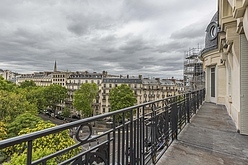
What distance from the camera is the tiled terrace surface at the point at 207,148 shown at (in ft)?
10.3

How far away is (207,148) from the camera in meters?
3.80

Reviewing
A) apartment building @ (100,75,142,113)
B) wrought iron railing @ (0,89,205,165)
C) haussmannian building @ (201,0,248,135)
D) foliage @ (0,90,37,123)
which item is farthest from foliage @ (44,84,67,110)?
wrought iron railing @ (0,89,205,165)

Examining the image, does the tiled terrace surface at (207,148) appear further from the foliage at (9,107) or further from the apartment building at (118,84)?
the apartment building at (118,84)

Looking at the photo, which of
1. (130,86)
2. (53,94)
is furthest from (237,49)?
(53,94)

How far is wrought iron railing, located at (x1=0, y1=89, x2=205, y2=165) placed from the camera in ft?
3.92

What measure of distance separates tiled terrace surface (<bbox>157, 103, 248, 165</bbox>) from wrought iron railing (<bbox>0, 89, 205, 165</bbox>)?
0.24m

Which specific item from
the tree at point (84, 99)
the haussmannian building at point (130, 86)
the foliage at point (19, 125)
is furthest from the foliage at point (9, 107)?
the haussmannian building at point (130, 86)

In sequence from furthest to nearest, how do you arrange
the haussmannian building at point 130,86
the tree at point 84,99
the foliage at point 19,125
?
the haussmannian building at point 130,86
the tree at point 84,99
the foliage at point 19,125

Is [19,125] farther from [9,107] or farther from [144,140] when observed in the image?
[144,140]

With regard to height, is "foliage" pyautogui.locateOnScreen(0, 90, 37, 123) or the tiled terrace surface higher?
the tiled terrace surface

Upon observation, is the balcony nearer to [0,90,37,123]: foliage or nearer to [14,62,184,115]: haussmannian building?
[0,90,37,123]: foliage

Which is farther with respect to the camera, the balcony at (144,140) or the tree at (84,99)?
the tree at (84,99)

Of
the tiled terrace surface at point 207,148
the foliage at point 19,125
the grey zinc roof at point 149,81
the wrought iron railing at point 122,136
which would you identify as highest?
the grey zinc roof at point 149,81

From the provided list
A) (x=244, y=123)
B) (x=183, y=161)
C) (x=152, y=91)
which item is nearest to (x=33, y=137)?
(x=183, y=161)
